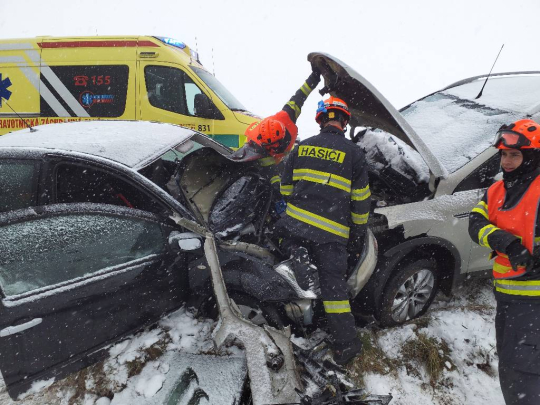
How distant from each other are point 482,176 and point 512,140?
0.99 metres

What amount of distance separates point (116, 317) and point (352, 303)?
5.84 feet

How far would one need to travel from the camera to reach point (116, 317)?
2.19 metres

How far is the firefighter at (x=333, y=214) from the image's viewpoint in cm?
237

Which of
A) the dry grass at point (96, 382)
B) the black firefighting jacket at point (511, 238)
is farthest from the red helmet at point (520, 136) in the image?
the dry grass at point (96, 382)

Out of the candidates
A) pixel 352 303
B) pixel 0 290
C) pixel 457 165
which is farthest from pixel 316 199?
pixel 0 290

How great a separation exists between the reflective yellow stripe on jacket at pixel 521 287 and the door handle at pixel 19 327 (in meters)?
2.64

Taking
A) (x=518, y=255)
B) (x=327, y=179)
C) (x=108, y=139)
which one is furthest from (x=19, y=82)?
(x=518, y=255)

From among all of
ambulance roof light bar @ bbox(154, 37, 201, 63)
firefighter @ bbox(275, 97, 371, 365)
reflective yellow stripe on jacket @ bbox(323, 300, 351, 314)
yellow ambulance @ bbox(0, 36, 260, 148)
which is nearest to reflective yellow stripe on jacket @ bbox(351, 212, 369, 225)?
firefighter @ bbox(275, 97, 371, 365)

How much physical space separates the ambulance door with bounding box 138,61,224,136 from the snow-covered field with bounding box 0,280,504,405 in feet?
11.4

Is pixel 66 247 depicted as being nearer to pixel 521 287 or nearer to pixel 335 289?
pixel 335 289

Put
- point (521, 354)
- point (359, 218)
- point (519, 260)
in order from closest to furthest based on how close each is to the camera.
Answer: point (519, 260), point (521, 354), point (359, 218)

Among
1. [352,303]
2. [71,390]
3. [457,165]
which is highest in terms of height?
[457,165]

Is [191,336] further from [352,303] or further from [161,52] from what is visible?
[161,52]

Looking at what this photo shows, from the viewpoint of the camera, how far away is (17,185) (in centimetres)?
226
